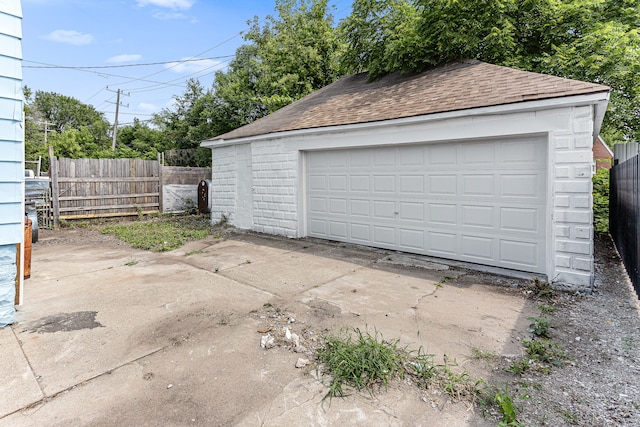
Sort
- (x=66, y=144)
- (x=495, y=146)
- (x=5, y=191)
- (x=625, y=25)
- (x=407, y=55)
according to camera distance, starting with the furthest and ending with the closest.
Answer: (x=66, y=144) < (x=625, y=25) < (x=407, y=55) < (x=495, y=146) < (x=5, y=191)

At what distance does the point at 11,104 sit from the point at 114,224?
8.44 m

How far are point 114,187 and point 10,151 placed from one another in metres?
9.15

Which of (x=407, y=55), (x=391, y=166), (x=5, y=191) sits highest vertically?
(x=407, y=55)

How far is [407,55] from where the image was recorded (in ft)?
28.4

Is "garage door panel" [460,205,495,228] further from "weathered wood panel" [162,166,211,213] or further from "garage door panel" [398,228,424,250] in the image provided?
"weathered wood panel" [162,166,211,213]

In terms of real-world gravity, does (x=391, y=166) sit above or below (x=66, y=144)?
below

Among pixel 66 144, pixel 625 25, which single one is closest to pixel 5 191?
pixel 625 25

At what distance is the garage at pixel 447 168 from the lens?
4.68 metres

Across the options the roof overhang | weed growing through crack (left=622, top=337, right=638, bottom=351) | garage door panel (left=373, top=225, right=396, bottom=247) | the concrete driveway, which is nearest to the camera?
the concrete driveway

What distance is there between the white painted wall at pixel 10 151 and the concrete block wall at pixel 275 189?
551 cm

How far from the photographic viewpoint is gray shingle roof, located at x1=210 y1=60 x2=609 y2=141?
16.9ft

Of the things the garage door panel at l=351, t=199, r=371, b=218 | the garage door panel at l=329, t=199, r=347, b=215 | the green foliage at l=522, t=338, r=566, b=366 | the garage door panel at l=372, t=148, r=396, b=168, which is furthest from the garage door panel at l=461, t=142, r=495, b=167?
the green foliage at l=522, t=338, r=566, b=366

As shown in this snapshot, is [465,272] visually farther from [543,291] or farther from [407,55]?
[407,55]

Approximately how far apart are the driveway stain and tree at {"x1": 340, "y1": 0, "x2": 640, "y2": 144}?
333 inches
